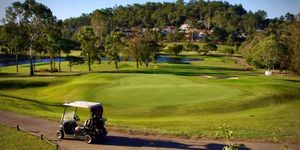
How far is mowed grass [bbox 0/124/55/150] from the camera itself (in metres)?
18.8

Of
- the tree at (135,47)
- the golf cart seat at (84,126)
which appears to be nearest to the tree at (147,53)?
the tree at (135,47)

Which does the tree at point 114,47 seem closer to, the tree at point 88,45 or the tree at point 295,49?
the tree at point 88,45

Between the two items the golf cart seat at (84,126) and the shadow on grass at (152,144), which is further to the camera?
the golf cart seat at (84,126)

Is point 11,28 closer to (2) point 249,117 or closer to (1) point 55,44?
(1) point 55,44

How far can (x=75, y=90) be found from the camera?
139ft

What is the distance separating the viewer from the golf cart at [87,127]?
19.8 m

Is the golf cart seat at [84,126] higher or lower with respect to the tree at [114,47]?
lower

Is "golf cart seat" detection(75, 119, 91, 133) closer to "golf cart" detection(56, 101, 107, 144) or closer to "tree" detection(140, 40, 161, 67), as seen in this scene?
"golf cart" detection(56, 101, 107, 144)

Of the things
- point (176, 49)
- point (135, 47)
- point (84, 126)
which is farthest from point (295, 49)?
point (84, 126)

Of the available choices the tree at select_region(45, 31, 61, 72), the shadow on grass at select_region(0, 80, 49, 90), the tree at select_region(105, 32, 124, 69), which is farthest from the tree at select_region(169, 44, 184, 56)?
the shadow on grass at select_region(0, 80, 49, 90)

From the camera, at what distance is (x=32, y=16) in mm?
70562

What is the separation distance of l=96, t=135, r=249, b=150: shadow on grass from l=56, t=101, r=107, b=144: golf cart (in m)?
0.63

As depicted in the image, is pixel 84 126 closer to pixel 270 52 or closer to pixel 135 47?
pixel 270 52

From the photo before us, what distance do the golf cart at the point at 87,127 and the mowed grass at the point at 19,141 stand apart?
1440 mm
